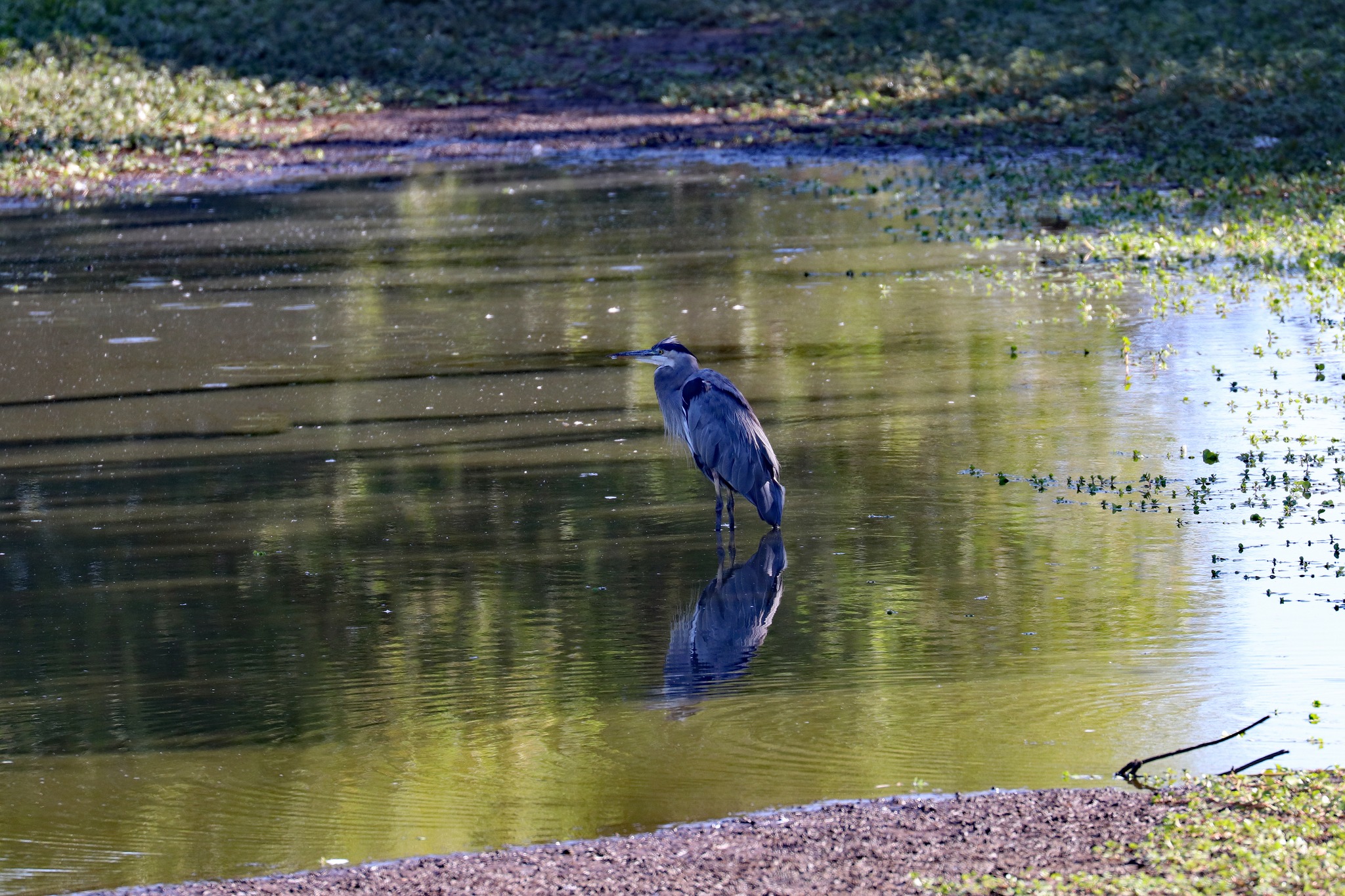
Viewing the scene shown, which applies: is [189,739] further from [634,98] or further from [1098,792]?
[634,98]

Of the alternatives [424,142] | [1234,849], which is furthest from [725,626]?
[424,142]

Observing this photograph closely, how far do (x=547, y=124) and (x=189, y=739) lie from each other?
2495 centimetres

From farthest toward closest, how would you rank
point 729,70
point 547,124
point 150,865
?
1. point 729,70
2. point 547,124
3. point 150,865

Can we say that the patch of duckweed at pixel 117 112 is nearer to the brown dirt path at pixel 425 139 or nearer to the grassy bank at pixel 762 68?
the grassy bank at pixel 762 68

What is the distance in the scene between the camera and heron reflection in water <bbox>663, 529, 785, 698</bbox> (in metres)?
7.16

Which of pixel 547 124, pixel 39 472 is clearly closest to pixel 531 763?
pixel 39 472

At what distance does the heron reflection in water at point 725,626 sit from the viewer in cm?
716

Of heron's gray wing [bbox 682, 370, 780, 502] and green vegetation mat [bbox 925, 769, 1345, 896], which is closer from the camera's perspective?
green vegetation mat [bbox 925, 769, 1345, 896]

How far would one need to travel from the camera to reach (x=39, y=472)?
10.8 m

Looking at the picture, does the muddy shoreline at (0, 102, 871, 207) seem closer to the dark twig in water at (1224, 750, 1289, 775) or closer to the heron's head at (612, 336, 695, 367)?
the heron's head at (612, 336, 695, 367)

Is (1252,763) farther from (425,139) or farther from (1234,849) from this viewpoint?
(425,139)

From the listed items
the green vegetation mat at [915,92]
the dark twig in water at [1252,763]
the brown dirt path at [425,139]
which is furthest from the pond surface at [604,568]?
the brown dirt path at [425,139]

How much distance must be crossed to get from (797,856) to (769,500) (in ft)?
11.7

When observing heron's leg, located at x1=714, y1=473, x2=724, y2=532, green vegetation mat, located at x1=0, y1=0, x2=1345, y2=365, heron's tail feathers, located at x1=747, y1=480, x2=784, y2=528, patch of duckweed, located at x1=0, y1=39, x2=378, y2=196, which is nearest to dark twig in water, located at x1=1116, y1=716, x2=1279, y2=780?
heron's tail feathers, located at x1=747, y1=480, x2=784, y2=528
